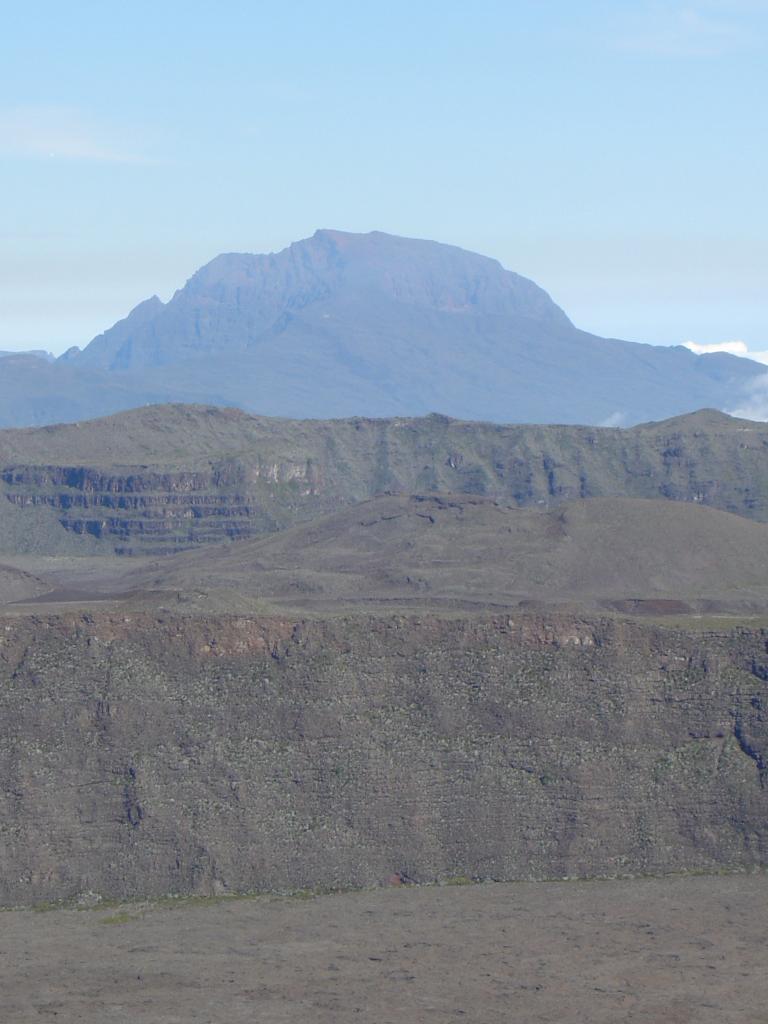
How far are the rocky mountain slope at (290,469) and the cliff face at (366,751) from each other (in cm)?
7571

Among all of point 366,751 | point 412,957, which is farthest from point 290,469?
point 412,957

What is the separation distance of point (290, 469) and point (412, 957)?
3940 inches

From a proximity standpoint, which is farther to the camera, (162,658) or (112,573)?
(112,573)

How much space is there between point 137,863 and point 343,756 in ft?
23.5

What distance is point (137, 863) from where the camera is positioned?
51312 mm

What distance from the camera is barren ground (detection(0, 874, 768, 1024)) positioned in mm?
40469

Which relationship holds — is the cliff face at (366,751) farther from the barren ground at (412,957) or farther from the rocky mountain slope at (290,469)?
the rocky mountain slope at (290,469)

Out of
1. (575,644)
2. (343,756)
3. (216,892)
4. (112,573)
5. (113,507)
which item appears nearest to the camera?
(216,892)

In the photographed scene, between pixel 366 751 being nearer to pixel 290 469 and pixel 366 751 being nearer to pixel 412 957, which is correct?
pixel 412 957

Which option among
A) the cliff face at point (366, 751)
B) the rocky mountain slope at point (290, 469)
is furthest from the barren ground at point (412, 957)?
the rocky mountain slope at point (290, 469)

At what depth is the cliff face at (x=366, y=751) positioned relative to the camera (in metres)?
52.0

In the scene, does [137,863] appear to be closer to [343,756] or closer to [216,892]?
[216,892]

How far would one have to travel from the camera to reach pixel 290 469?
469ft

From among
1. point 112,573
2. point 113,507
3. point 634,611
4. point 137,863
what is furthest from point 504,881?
point 113,507
